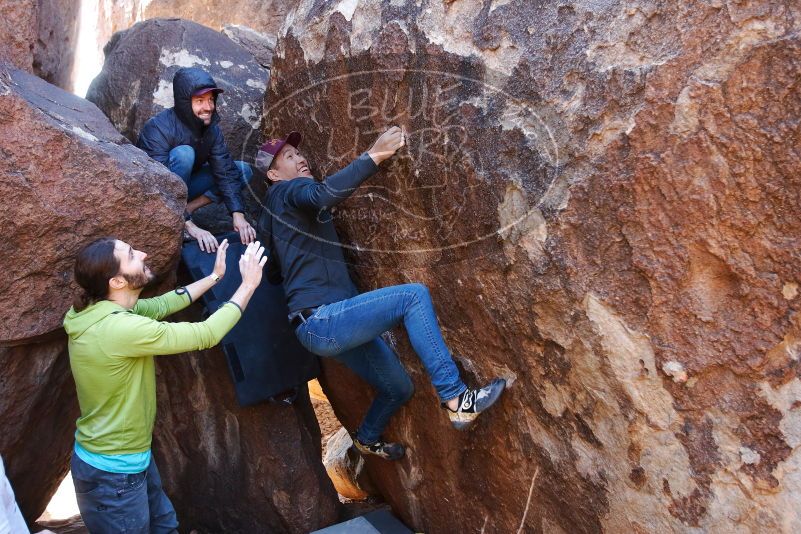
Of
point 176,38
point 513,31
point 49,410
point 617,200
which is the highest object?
point 513,31

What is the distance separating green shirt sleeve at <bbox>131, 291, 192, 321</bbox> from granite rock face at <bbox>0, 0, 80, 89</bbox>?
133 centimetres

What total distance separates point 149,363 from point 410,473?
4.47 ft

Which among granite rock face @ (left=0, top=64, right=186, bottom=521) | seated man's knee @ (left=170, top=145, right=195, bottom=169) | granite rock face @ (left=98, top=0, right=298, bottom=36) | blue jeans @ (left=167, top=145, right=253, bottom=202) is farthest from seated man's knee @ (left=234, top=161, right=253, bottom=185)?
granite rock face @ (left=98, top=0, right=298, bottom=36)

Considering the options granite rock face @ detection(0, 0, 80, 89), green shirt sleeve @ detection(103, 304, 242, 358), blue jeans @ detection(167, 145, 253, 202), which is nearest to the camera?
green shirt sleeve @ detection(103, 304, 242, 358)

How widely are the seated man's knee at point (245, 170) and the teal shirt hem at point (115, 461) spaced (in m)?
1.50

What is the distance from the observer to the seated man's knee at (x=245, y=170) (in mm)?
3725

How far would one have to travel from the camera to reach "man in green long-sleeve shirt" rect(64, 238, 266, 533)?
8.18 ft

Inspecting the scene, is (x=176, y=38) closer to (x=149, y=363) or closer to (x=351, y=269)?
(x=351, y=269)

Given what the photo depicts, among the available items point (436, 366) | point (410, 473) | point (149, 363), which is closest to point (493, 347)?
point (436, 366)

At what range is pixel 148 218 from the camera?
2.98 metres

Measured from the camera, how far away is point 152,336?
97.2 inches

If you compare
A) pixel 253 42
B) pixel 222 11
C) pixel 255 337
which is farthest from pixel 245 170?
pixel 222 11

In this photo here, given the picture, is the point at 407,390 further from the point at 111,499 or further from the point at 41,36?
the point at 41,36

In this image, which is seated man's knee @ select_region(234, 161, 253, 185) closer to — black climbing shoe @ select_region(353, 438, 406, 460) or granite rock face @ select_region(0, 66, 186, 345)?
granite rock face @ select_region(0, 66, 186, 345)
